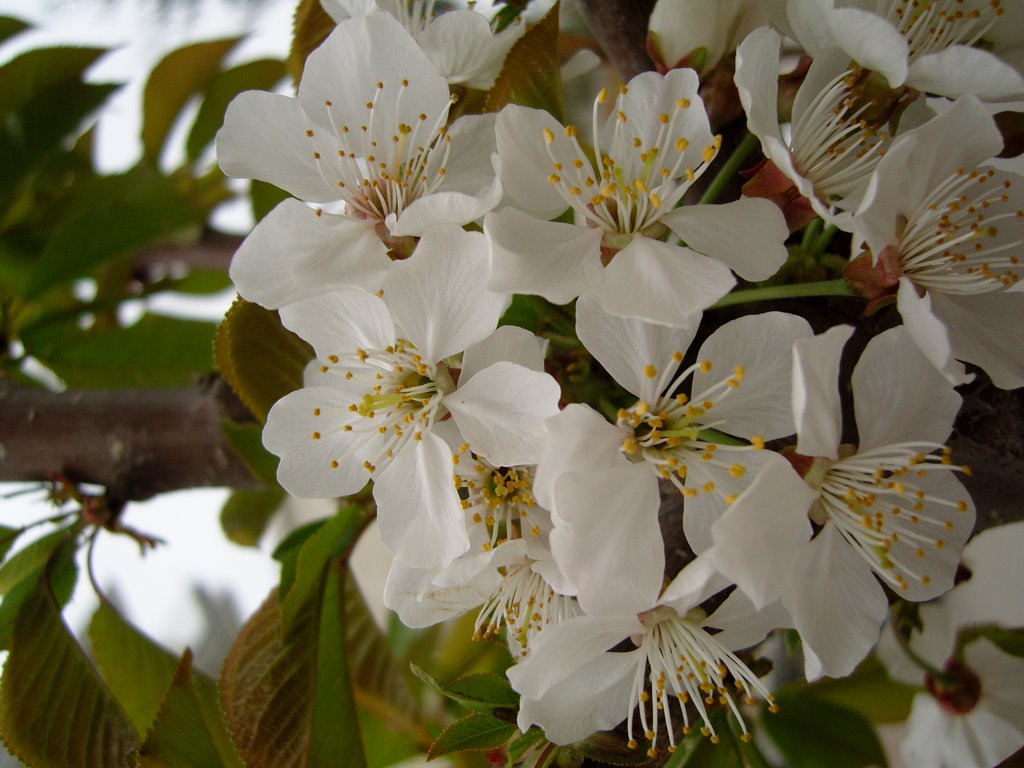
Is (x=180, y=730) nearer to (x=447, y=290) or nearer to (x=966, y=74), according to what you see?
(x=447, y=290)

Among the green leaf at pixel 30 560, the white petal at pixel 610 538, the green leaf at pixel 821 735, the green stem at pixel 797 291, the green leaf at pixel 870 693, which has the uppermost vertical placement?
the green stem at pixel 797 291

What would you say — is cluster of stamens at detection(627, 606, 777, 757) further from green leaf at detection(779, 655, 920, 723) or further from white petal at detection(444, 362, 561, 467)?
green leaf at detection(779, 655, 920, 723)

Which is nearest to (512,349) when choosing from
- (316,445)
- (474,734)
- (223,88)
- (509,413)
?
(509,413)

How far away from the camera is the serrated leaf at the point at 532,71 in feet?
1.56

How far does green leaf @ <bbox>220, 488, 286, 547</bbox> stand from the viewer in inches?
40.3

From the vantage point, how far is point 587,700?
1.48ft

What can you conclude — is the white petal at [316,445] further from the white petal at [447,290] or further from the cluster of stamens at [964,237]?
the cluster of stamens at [964,237]

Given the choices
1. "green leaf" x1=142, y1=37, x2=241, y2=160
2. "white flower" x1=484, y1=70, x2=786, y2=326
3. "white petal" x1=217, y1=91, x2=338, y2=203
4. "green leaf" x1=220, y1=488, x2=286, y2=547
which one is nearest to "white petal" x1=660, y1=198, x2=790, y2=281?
"white flower" x1=484, y1=70, x2=786, y2=326

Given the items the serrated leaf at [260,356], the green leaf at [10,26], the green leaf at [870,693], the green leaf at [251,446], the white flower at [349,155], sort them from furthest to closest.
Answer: the green leaf at [10,26] < the green leaf at [870,693] < the green leaf at [251,446] < the serrated leaf at [260,356] < the white flower at [349,155]

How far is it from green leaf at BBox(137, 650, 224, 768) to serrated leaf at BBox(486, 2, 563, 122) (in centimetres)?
42

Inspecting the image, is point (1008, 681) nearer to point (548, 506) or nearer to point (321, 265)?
point (548, 506)

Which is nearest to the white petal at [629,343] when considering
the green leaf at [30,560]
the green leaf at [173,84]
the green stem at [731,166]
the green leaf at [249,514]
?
the green stem at [731,166]

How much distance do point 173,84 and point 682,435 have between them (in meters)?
0.99

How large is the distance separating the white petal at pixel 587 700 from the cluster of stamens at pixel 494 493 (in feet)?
0.28
